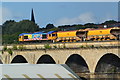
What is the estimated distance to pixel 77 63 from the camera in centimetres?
5553

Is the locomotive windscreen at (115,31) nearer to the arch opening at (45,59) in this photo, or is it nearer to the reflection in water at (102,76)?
the reflection in water at (102,76)

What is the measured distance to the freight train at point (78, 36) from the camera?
188 feet

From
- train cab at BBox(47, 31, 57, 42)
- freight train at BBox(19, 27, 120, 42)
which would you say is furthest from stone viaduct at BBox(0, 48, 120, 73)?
train cab at BBox(47, 31, 57, 42)

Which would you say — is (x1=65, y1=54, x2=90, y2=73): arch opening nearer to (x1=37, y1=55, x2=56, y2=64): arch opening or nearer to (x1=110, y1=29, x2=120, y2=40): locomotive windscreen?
(x1=37, y1=55, x2=56, y2=64): arch opening

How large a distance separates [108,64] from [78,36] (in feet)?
51.7

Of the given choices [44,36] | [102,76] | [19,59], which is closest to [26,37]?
[44,36]

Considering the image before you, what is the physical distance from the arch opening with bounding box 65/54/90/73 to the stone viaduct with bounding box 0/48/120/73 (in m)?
0.85

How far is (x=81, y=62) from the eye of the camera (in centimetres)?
5450

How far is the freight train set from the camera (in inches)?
2251

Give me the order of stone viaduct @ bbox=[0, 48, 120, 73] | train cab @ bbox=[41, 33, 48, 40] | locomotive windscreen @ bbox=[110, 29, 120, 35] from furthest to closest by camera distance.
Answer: train cab @ bbox=[41, 33, 48, 40]
locomotive windscreen @ bbox=[110, 29, 120, 35]
stone viaduct @ bbox=[0, 48, 120, 73]

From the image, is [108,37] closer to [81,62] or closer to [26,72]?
[81,62]

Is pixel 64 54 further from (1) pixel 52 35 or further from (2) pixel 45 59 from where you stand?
(1) pixel 52 35

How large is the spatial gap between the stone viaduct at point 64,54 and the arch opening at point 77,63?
854 mm

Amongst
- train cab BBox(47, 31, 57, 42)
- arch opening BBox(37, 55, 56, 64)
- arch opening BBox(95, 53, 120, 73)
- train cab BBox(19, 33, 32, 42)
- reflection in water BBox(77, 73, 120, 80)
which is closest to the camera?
reflection in water BBox(77, 73, 120, 80)
